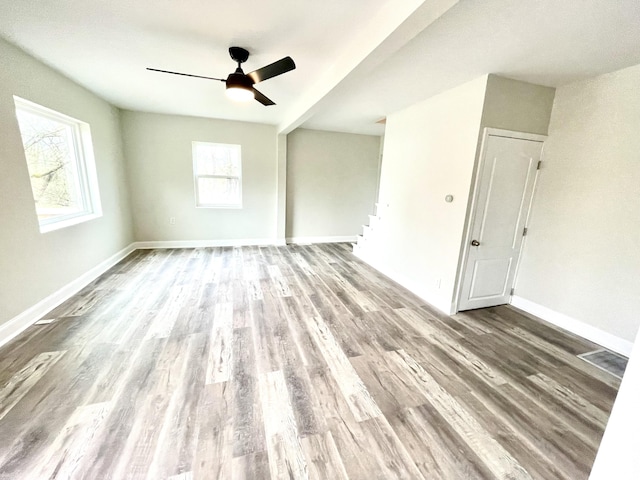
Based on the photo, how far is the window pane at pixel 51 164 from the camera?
2711 mm

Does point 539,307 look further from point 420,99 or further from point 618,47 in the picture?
point 420,99

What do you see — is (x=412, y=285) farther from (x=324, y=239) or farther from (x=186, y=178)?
(x=186, y=178)

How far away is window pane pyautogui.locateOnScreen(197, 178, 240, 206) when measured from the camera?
17.6 ft

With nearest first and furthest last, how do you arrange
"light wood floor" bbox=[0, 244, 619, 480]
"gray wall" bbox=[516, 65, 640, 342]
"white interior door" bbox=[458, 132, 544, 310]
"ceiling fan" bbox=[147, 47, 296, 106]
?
"light wood floor" bbox=[0, 244, 619, 480] → "ceiling fan" bbox=[147, 47, 296, 106] → "gray wall" bbox=[516, 65, 640, 342] → "white interior door" bbox=[458, 132, 544, 310]

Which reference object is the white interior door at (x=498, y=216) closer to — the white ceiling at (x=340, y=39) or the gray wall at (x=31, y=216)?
the white ceiling at (x=340, y=39)

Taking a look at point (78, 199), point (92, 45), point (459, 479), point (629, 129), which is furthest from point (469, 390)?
point (78, 199)

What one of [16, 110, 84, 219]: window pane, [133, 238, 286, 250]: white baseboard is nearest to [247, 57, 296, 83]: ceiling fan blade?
[16, 110, 84, 219]: window pane

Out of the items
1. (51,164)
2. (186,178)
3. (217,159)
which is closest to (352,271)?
(217,159)

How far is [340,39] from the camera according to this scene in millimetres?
2143

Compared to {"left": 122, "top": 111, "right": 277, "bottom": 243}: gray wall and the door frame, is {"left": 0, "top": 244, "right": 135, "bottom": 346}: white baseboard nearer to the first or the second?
{"left": 122, "top": 111, "right": 277, "bottom": 243}: gray wall

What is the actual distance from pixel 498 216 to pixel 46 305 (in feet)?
16.5

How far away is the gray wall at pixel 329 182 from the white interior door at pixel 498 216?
3621mm

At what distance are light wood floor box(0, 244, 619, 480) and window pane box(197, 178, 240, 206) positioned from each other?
271cm

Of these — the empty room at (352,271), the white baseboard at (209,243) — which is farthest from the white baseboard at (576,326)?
the white baseboard at (209,243)
